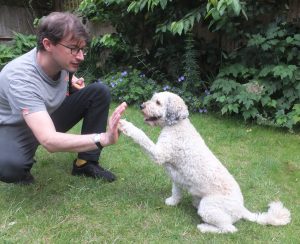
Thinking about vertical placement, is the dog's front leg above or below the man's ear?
below

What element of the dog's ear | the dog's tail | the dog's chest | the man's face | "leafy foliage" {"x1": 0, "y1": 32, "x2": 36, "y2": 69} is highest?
the man's face

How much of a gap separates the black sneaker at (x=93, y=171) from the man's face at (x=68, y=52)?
1.18 meters

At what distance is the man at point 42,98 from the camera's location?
2.91 meters

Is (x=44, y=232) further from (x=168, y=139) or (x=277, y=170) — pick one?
(x=277, y=170)

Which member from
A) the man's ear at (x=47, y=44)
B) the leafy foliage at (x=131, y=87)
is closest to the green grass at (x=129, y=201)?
the man's ear at (x=47, y=44)

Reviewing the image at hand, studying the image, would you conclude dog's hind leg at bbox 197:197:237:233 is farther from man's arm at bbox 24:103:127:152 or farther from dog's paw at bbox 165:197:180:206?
man's arm at bbox 24:103:127:152

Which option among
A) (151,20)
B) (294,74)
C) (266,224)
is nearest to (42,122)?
(266,224)

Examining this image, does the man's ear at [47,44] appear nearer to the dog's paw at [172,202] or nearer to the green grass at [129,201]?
the green grass at [129,201]

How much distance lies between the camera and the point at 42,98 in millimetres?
3148

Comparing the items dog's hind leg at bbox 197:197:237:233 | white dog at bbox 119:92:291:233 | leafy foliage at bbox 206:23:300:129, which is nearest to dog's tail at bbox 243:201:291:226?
white dog at bbox 119:92:291:233

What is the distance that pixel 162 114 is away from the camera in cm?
333

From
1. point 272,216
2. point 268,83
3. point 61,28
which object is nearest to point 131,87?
point 268,83

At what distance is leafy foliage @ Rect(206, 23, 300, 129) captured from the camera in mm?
5703

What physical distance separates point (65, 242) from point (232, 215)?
1224mm
